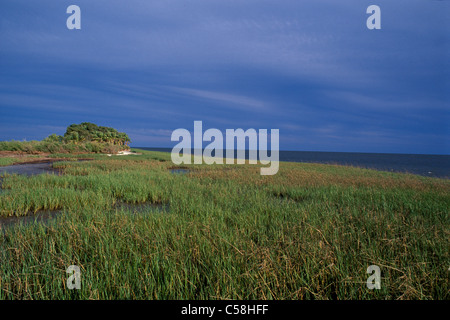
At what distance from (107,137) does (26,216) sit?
5295cm

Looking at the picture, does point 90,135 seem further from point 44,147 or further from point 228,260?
point 228,260

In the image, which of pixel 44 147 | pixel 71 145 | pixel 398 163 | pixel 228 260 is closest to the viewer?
pixel 228 260

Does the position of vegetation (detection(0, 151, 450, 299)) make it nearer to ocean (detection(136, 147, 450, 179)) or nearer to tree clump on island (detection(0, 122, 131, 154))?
ocean (detection(136, 147, 450, 179))

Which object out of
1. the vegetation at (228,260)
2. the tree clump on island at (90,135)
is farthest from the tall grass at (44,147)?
the vegetation at (228,260)

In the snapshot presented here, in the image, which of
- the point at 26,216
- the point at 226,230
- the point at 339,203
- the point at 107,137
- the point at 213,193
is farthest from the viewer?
the point at 107,137

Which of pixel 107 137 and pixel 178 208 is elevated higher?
pixel 107 137

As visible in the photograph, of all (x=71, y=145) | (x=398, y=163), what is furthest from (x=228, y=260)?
(x=398, y=163)

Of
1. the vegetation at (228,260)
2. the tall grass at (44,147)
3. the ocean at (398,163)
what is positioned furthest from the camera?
the ocean at (398,163)

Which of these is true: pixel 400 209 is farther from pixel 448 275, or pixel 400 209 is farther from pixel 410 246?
pixel 448 275

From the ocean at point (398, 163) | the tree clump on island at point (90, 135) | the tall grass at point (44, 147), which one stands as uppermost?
the tree clump on island at point (90, 135)

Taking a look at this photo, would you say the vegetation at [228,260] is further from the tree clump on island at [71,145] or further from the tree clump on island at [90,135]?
the tree clump on island at [90,135]

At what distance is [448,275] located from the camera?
9.00ft

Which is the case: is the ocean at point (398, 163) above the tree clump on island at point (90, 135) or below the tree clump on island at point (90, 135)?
below
